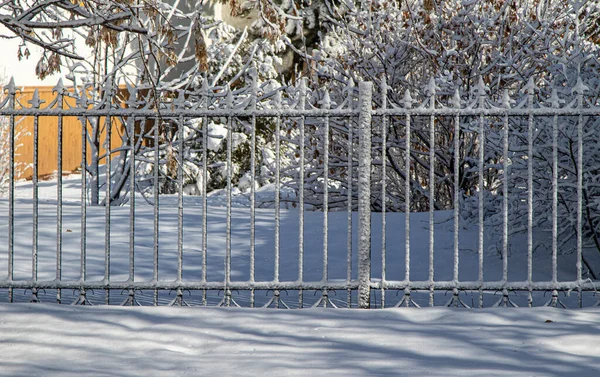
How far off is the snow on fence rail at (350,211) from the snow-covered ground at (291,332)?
7 cm

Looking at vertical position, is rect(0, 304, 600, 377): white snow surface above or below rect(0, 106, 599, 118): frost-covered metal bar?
below

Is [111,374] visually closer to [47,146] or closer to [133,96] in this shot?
[133,96]

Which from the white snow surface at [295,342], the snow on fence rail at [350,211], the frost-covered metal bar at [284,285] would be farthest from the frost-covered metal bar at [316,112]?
the white snow surface at [295,342]

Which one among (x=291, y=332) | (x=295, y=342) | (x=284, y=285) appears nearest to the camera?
(x=295, y=342)

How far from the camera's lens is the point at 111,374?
4508 mm

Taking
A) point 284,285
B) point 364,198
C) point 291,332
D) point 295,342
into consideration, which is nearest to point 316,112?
point 364,198

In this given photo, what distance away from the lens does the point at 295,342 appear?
16.9 ft

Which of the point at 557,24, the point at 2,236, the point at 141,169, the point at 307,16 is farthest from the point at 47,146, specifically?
the point at 557,24

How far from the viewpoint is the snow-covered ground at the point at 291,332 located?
15.3 feet

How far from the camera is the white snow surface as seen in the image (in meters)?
4.62

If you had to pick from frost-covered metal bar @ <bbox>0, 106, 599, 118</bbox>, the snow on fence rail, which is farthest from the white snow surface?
frost-covered metal bar @ <bbox>0, 106, 599, 118</bbox>

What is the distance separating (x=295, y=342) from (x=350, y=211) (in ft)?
4.16

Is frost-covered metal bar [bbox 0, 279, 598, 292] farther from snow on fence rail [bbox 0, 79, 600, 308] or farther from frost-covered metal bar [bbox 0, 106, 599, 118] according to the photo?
frost-covered metal bar [bbox 0, 106, 599, 118]

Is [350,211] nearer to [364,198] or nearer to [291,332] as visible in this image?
[364,198]
